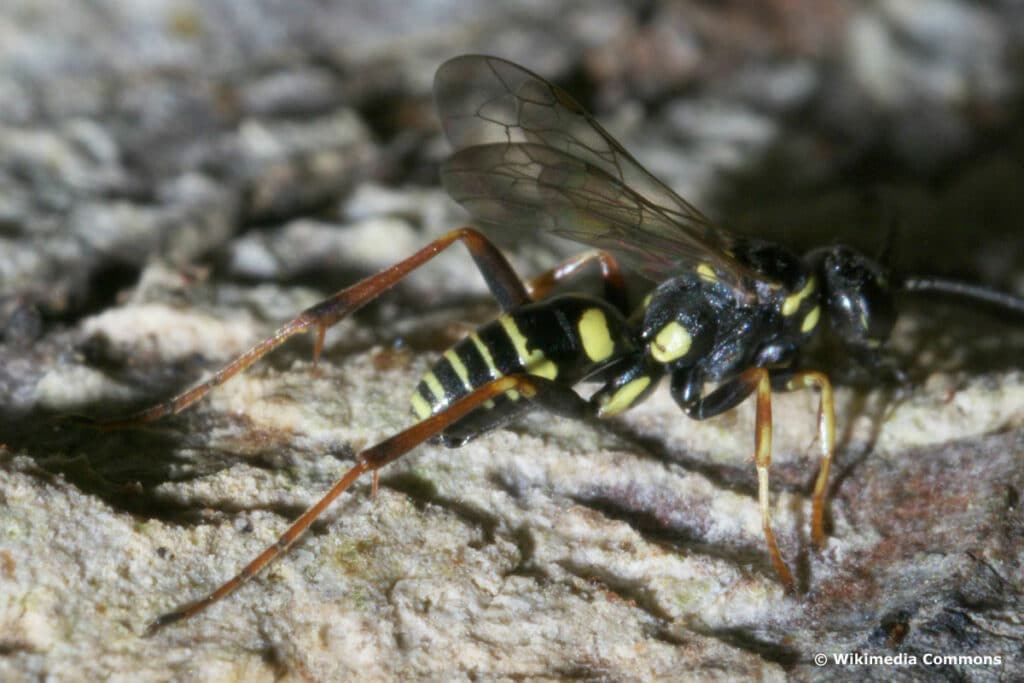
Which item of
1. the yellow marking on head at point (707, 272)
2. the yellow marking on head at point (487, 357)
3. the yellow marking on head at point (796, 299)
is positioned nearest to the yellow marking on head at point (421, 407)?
the yellow marking on head at point (487, 357)

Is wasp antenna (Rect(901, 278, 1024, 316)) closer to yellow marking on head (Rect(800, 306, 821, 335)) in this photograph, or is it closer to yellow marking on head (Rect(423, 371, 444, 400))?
yellow marking on head (Rect(800, 306, 821, 335))

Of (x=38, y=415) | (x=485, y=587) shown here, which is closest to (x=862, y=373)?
(x=485, y=587)

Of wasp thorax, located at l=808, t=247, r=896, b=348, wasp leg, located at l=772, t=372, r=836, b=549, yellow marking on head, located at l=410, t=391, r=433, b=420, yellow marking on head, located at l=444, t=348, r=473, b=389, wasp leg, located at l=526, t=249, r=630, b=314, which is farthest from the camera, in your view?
wasp leg, located at l=526, t=249, r=630, b=314

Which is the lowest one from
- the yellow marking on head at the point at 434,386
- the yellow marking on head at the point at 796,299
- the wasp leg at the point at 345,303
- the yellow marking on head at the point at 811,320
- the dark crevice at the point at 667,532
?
the dark crevice at the point at 667,532

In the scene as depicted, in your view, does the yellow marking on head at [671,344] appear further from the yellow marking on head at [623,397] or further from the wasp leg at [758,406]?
the yellow marking on head at [623,397]

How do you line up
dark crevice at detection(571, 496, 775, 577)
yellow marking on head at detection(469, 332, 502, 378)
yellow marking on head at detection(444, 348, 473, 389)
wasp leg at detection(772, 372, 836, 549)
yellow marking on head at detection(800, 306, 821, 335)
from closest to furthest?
dark crevice at detection(571, 496, 775, 577)
wasp leg at detection(772, 372, 836, 549)
yellow marking on head at detection(444, 348, 473, 389)
yellow marking on head at detection(469, 332, 502, 378)
yellow marking on head at detection(800, 306, 821, 335)

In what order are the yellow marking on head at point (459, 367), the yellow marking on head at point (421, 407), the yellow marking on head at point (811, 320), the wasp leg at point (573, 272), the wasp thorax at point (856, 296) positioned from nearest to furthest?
the yellow marking on head at point (421, 407) < the yellow marking on head at point (459, 367) < the wasp thorax at point (856, 296) < the yellow marking on head at point (811, 320) < the wasp leg at point (573, 272)

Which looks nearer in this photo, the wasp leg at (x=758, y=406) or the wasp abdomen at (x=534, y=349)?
the wasp leg at (x=758, y=406)

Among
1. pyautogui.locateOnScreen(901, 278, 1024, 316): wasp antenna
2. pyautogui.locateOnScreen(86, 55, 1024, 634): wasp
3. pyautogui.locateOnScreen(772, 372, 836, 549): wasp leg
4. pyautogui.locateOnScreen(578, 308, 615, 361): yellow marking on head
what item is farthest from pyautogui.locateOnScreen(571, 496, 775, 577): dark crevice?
pyautogui.locateOnScreen(901, 278, 1024, 316): wasp antenna
